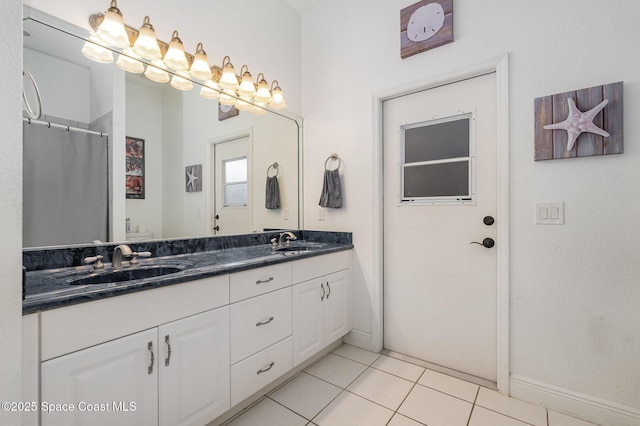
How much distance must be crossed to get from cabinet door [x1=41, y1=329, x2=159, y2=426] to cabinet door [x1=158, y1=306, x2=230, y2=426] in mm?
46

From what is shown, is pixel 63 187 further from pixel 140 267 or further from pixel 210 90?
pixel 210 90

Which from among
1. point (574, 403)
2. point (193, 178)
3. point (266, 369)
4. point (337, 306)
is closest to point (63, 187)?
point (193, 178)

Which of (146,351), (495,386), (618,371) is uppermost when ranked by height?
(146,351)

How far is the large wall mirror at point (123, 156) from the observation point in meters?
1.35

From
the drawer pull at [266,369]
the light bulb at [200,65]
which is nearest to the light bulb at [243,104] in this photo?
the light bulb at [200,65]

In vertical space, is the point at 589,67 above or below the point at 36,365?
above

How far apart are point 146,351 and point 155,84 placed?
1.48m

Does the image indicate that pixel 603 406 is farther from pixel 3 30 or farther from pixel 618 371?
pixel 3 30

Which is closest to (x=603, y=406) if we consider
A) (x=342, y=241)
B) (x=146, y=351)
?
(x=342, y=241)

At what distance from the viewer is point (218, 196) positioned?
7.00ft

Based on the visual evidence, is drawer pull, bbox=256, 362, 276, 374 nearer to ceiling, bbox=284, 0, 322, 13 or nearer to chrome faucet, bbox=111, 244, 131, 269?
chrome faucet, bbox=111, 244, 131, 269

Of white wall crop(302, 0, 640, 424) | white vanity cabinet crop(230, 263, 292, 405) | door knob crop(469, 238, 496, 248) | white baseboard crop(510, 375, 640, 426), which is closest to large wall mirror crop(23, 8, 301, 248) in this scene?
white vanity cabinet crop(230, 263, 292, 405)

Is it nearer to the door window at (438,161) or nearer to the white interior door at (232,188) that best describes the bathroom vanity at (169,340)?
the white interior door at (232,188)

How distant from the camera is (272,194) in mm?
2512
